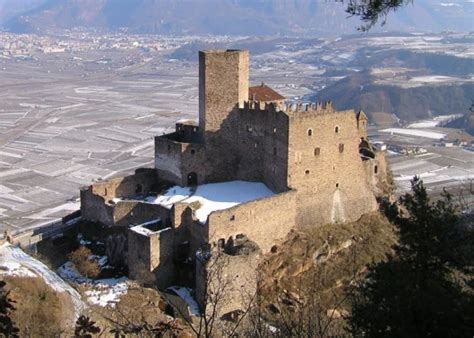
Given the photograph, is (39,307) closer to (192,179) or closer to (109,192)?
(109,192)

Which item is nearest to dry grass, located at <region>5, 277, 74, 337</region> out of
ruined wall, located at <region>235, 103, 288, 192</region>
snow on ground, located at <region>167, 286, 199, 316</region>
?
snow on ground, located at <region>167, 286, 199, 316</region>

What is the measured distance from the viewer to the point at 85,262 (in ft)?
95.8

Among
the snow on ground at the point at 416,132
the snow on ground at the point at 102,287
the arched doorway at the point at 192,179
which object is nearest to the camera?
the snow on ground at the point at 102,287

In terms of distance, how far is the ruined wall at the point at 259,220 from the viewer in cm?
2644

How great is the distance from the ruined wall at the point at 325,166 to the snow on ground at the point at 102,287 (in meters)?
8.24

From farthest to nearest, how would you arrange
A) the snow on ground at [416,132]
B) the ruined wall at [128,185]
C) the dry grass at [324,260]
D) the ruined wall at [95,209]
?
the snow on ground at [416,132] < the ruined wall at [128,185] < the ruined wall at [95,209] < the dry grass at [324,260]

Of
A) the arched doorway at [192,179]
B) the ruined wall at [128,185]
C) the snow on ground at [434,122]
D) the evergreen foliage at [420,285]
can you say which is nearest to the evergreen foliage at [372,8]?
the evergreen foliage at [420,285]

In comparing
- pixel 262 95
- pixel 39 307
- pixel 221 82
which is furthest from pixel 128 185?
pixel 39 307

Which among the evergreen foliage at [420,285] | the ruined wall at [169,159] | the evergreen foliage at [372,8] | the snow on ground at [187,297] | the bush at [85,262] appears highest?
the evergreen foliage at [372,8]

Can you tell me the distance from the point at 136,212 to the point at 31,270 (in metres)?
5.70

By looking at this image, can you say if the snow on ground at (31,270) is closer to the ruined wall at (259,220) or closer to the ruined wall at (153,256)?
the ruined wall at (153,256)

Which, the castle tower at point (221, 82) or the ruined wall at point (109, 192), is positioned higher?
the castle tower at point (221, 82)

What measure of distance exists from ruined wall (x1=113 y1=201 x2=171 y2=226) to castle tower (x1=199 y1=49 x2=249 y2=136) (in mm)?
4993

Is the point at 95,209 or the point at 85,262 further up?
the point at 95,209
